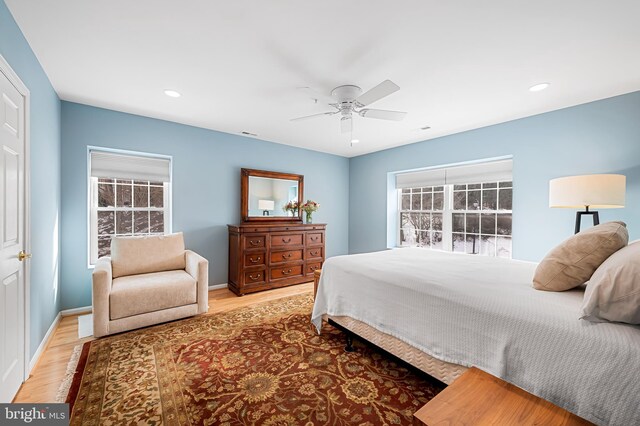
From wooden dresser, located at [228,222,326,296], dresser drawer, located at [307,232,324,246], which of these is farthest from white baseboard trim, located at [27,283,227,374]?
dresser drawer, located at [307,232,324,246]

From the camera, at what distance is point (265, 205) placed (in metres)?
4.69

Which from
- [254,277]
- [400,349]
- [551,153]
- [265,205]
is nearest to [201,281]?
[254,277]

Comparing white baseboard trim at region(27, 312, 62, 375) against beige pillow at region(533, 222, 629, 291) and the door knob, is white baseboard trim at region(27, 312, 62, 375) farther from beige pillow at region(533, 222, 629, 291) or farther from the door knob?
beige pillow at region(533, 222, 629, 291)

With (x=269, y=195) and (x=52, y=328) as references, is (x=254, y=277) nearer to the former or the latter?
(x=269, y=195)

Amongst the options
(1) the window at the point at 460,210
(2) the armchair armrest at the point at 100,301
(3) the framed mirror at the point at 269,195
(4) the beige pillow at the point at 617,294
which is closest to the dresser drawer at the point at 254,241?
(3) the framed mirror at the point at 269,195

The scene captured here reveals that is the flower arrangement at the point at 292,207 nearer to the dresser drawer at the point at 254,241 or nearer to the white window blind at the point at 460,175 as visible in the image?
the dresser drawer at the point at 254,241

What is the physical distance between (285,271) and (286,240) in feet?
1.67

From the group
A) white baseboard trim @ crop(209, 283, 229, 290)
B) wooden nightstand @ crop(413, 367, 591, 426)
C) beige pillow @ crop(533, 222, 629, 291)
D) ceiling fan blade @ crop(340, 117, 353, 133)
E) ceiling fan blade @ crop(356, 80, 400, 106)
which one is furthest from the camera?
white baseboard trim @ crop(209, 283, 229, 290)

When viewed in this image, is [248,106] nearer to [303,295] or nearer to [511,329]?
[303,295]

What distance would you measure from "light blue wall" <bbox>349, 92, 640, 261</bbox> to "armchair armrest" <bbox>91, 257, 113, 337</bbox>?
4.62 meters

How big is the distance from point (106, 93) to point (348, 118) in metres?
2.62

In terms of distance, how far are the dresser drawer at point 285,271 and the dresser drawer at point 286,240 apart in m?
0.37

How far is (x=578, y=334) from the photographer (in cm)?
115

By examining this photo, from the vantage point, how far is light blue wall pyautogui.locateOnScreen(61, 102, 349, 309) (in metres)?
3.21
